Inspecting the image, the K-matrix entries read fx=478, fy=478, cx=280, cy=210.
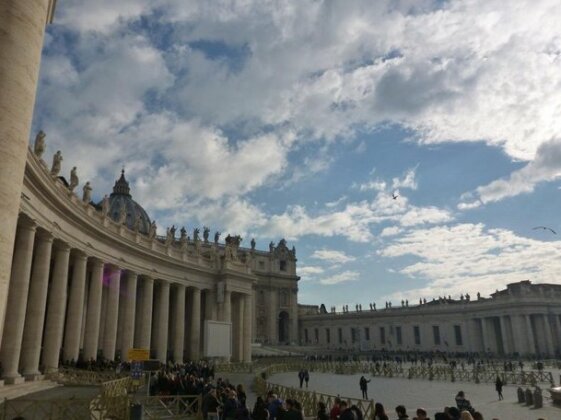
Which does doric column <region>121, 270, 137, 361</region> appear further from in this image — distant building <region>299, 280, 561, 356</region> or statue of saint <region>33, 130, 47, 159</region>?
distant building <region>299, 280, 561, 356</region>

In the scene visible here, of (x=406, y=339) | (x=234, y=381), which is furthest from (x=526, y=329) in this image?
(x=234, y=381)

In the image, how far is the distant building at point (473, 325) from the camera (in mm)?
92688

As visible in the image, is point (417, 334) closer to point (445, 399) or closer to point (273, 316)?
point (273, 316)

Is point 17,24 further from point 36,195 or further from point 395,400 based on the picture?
point 395,400

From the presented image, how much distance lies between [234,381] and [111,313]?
1145 cm

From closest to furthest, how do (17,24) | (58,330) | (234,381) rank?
(17,24), (58,330), (234,381)

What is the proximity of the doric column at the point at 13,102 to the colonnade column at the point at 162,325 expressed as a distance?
3777 cm

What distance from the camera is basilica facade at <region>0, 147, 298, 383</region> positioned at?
2539 cm

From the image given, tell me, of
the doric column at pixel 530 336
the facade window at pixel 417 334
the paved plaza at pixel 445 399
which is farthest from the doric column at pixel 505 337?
the paved plaza at pixel 445 399

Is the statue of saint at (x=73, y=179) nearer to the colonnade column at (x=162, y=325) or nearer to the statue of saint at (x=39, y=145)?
the statue of saint at (x=39, y=145)

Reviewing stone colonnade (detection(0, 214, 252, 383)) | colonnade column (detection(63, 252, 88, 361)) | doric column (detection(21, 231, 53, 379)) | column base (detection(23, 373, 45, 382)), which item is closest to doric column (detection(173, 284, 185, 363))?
stone colonnade (detection(0, 214, 252, 383))

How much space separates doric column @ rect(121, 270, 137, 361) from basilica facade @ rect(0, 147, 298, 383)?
9cm

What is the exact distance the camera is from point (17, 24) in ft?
35.6

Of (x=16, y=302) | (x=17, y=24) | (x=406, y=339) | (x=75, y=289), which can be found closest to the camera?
(x=17, y=24)
